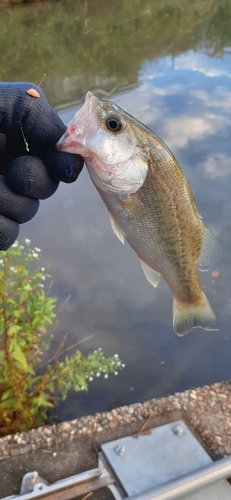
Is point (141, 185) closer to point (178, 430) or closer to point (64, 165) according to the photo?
point (64, 165)

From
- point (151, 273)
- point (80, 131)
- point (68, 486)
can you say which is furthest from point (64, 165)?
point (68, 486)

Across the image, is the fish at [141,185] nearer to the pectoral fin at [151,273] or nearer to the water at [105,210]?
the pectoral fin at [151,273]

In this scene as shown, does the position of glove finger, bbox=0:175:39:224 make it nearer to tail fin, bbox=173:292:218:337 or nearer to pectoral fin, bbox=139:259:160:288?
pectoral fin, bbox=139:259:160:288

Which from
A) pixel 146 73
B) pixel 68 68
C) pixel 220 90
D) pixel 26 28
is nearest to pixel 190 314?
pixel 220 90

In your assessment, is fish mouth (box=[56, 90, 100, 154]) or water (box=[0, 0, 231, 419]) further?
water (box=[0, 0, 231, 419])

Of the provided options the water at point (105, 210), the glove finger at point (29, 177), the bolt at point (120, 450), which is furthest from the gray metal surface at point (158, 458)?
the glove finger at point (29, 177)

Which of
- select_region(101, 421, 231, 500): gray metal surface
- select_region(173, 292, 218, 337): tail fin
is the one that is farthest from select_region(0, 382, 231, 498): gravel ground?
select_region(173, 292, 218, 337): tail fin

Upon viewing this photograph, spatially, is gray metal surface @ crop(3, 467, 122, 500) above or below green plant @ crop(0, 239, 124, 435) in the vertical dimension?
below
